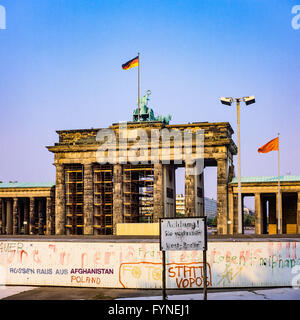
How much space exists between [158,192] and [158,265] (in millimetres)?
58916

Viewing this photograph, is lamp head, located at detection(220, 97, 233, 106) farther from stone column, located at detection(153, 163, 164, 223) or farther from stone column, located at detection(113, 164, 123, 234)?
stone column, located at detection(113, 164, 123, 234)

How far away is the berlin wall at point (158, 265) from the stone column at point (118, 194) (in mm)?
58567

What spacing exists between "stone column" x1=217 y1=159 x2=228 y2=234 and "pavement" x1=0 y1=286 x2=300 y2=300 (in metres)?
57.0

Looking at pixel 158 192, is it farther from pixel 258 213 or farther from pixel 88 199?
pixel 258 213

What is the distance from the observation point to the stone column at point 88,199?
88875mm

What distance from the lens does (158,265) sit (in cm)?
2709

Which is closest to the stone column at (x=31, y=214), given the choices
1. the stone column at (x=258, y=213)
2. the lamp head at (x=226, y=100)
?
the stone column at (x=258, y=213)

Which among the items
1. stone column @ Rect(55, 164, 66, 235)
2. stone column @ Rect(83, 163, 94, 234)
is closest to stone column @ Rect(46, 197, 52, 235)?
stone column @ Rect(55, 164, 66, 235)

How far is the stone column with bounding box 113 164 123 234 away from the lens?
8769 cm

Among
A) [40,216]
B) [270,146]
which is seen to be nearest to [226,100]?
[270,146]

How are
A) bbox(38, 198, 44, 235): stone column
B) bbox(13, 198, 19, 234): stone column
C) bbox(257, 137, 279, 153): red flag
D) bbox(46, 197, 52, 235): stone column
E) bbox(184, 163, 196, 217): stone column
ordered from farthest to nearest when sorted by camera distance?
1. bbox(38, 198, 44, 235): stone column
2. bbox(13, 198, 19, 234): stone column
3. bbox(46, 197, 52, 235): stone column
4. bbox(184, 163, 196, 217): stone column
5. bbox(257, 137, 279, 153): red flag

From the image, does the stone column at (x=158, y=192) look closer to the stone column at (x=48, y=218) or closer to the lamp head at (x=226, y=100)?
the stone column at (x=48, y=218)
